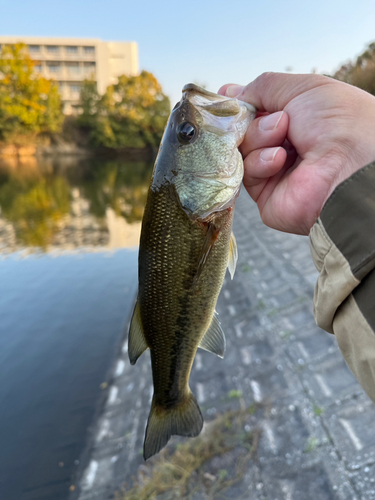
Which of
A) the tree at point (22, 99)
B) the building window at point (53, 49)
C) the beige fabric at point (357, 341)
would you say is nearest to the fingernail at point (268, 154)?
the beige fabric at point (357, 341)

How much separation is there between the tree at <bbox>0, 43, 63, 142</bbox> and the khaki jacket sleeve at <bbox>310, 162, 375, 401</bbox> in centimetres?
5465

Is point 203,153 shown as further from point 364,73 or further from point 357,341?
point 364,73

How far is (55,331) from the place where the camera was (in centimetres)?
775

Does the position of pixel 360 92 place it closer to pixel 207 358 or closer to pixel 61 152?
pixel 207 358

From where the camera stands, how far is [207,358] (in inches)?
218

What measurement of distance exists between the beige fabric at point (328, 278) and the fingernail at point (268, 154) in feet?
1.74

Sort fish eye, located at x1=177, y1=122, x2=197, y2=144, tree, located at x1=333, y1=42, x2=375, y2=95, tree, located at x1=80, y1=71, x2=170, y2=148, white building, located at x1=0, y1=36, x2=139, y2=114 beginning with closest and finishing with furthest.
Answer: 1. fish eye, located at x1=177, y1=122, x2=197, y2=144
2. tree, located at x1=333, y1=42, x2=375, y2=95
3. tree, located at x1=80, y1=71, x2=170, y2=148
4. white building, located at x1=0, y1=36, x2=139, y2=114

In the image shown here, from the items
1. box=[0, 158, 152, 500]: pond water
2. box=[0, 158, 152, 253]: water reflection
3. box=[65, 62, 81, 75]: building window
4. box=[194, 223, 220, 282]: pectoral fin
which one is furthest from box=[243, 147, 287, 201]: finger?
box=[65, 62, 81, 75]: building window

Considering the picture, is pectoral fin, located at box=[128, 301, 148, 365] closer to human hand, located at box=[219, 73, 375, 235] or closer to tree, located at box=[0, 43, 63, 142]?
human hand, located at box=[219, 73, 375, 235]

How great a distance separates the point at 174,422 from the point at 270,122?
1.93 m

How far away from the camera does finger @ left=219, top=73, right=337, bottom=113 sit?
1902 millimetres

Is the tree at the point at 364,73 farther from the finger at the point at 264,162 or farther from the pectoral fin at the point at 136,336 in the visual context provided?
the pectoral fin at the point at 136,336

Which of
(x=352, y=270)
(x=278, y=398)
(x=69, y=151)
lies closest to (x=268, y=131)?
(x=352, y=270)

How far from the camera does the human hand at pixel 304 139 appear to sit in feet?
Answer: 5.58
